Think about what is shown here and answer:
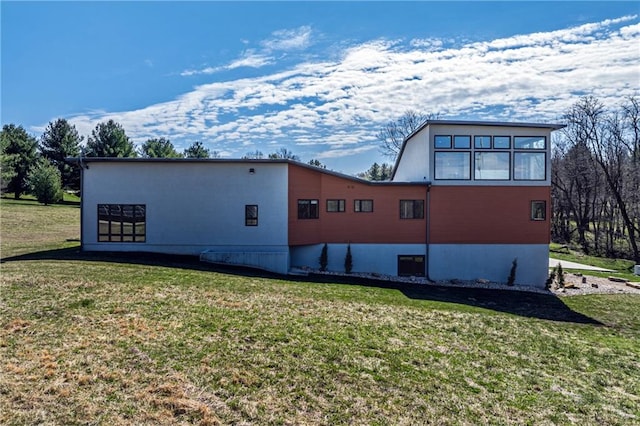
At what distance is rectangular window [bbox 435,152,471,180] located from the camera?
55.0 feet

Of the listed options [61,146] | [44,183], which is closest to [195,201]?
[44,183]

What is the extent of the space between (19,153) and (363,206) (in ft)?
125

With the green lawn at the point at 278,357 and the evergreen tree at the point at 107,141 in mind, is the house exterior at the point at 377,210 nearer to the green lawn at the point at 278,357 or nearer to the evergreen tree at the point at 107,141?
the green lawn at the point at 278,357

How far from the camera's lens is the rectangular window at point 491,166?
16781 mm

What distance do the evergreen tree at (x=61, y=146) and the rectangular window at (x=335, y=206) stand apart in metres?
34.3

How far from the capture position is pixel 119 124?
126ft

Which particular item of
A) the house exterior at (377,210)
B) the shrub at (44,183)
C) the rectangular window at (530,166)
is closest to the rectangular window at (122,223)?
the house exterior at (377,210)

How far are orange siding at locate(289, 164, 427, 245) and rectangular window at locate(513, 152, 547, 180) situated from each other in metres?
4.35

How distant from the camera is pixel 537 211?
55.9 ft

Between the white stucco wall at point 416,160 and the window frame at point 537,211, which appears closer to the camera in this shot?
the window frame at point 537,211

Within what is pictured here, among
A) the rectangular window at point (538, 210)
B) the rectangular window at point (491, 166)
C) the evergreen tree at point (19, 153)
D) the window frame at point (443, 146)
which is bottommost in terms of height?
the rectangular window at point (538, 210)

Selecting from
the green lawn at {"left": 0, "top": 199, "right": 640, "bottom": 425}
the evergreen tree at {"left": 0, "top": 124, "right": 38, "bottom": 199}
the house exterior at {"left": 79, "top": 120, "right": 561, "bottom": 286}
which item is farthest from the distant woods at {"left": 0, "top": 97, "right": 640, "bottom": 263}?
the green lawn at {"left": 0, "top": 199, "right": 640, "bottom": 425}

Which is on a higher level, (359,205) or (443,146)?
(443,146)

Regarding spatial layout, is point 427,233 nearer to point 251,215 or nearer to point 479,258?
point 479,258
